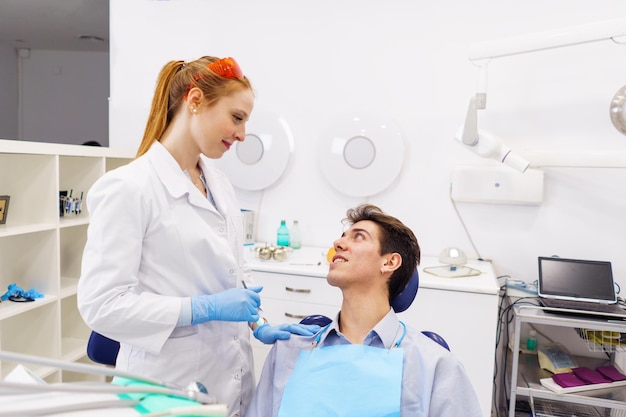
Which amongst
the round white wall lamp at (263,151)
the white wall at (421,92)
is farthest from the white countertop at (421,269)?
the round white wall lamp at (263,151)

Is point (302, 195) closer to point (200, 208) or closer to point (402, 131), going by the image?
point (402, 131)

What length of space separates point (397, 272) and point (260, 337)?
432 millimetres

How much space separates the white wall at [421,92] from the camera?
92.9 inches

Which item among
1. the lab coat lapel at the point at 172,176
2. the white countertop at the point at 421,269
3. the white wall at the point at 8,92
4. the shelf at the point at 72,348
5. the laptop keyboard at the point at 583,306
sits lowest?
the shelf at the point at 72,348

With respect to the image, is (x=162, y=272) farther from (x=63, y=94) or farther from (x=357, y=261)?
(x=63, y=94)

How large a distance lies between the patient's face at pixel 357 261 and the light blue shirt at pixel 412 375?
11 cm

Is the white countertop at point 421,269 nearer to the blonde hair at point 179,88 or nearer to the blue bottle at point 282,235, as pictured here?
the blue bottle at point 282,235

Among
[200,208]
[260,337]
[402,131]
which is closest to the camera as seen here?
[200,208]

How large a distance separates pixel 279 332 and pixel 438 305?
98 centimetres

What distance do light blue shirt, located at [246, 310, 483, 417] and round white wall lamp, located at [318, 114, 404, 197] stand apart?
51.1 inches

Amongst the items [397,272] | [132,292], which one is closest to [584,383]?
[397,272]

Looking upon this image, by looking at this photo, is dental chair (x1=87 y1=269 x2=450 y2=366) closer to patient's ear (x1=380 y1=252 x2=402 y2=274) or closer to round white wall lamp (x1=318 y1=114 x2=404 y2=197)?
patient's ear (x1=380 y1=252 x2=402 y2=274)

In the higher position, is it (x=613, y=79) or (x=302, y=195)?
(x=613, y=79)

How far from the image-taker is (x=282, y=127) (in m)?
2.76
